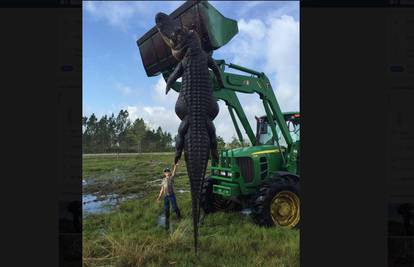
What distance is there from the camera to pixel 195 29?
130 inches

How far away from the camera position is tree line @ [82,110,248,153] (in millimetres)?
3539

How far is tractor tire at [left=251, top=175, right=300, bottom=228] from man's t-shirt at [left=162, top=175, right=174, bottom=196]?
50.0 inches

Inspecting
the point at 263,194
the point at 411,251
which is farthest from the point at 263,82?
the point at 411,251

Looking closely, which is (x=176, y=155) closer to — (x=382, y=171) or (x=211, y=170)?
(x=211, y=170)

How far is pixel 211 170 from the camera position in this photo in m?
4.20

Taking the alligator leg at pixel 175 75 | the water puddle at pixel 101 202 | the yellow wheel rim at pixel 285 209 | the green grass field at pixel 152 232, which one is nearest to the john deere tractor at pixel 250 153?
the yellow wheel rim at pixel 285 209

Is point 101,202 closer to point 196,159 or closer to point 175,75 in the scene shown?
point 196,159

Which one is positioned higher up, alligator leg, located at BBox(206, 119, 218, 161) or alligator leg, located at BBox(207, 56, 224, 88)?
alligator leg, located at BBox(207, 56, 224, 88)

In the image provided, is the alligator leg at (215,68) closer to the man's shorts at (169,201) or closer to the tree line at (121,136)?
the tree line at (121,136)

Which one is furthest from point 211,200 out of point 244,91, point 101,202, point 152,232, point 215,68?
point 215,68

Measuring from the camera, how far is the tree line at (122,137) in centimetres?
354

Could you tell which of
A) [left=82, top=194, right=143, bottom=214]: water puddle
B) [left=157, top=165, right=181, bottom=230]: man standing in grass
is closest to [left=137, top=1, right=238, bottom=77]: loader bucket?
[left=157, top=165, right=181, bottom=230]: man standing in grass

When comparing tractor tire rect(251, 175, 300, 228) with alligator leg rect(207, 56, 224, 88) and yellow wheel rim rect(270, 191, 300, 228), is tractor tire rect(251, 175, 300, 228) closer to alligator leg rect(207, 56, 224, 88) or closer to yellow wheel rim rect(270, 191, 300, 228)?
yellow wheel rim rect(270, 191, 300, 228)

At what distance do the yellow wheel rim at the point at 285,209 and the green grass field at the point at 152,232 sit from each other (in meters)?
0.24
